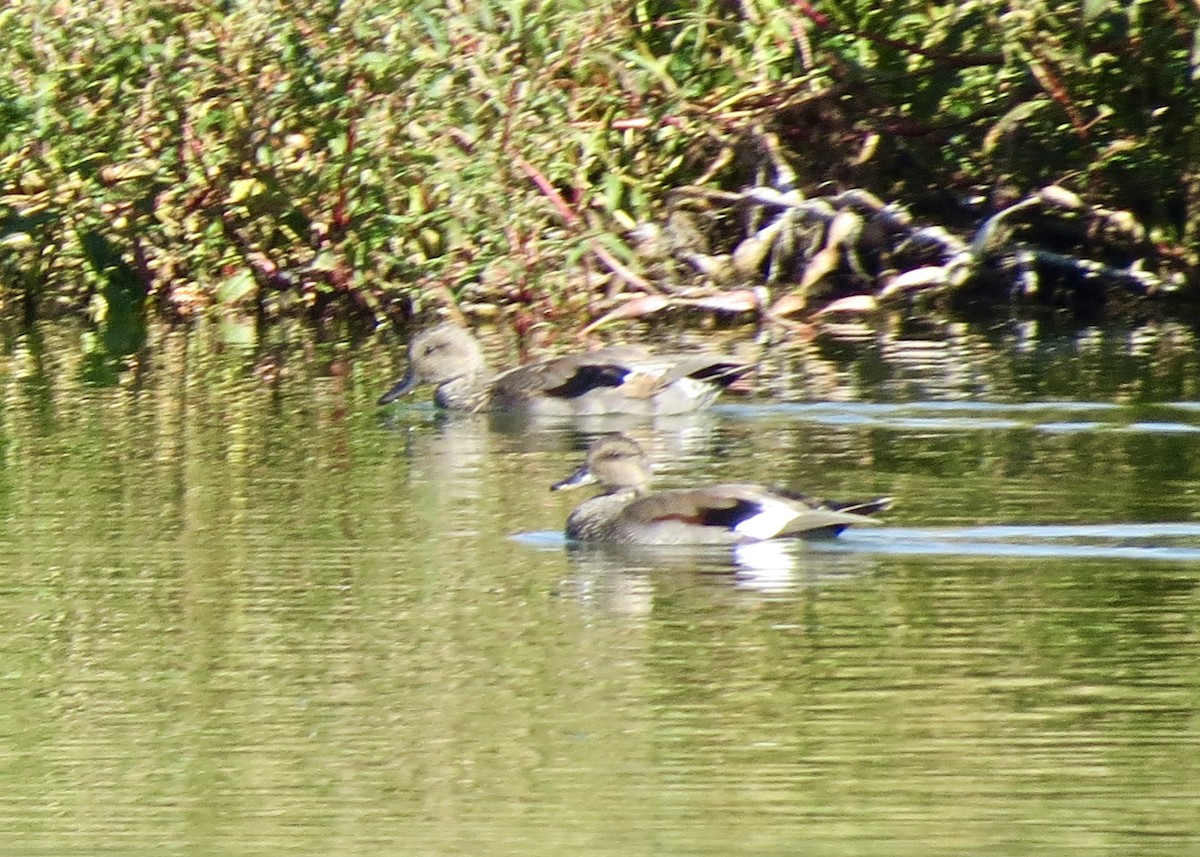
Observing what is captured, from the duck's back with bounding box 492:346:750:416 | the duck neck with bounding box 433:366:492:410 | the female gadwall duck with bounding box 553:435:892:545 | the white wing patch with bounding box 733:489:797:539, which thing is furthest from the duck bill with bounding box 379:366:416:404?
the white wing patch with bounding box 733:489:797:539

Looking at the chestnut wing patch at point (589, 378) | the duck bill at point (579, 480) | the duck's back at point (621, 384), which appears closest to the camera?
the duck bill at point (579, 480)

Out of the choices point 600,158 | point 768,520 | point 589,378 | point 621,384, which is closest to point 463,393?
point 589,378

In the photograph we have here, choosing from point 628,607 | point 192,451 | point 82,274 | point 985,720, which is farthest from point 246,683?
point 82,274

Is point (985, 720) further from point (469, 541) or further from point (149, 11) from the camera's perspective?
point (149, 11)

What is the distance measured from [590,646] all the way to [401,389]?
6.25 meters

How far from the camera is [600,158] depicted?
18.2 meters

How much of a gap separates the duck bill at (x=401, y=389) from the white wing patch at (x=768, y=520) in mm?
4791

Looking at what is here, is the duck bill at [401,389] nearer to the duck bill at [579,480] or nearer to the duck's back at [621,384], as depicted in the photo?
the duck's back at [621,384]

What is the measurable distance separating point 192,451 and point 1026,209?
27.9 ft

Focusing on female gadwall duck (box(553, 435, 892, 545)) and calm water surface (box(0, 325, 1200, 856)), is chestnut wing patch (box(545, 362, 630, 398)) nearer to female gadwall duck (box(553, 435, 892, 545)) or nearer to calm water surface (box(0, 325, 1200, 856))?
calm water surface (box(0, 325, 1200, 856))

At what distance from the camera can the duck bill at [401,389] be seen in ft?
44.0

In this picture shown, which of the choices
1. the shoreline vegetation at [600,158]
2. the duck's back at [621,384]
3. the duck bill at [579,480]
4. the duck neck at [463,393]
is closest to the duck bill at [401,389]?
the duck neck at [463,393]

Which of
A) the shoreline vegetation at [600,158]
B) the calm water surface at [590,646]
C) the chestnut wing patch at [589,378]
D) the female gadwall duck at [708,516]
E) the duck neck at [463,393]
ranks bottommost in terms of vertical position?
the calm water surface at [590,646]

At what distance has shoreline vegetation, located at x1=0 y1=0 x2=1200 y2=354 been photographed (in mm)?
17312
